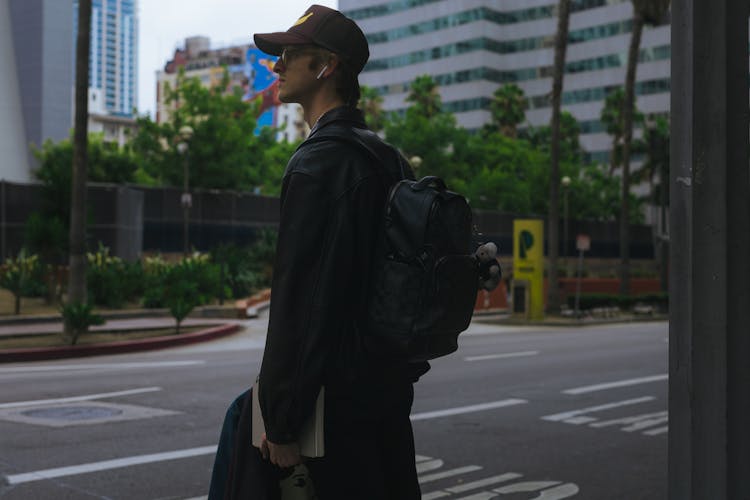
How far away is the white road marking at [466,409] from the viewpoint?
9.59m

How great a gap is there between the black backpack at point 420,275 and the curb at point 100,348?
1301 centimetres

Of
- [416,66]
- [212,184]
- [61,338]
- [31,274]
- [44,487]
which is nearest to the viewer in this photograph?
[44,487]

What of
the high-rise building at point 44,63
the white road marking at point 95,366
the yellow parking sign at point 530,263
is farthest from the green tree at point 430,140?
the white road marking at point 95,366

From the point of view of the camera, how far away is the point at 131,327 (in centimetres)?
1928

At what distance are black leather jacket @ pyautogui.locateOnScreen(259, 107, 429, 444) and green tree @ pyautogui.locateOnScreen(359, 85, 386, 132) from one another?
59772 millimetres

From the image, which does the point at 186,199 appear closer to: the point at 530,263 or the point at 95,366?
the point at 530,263

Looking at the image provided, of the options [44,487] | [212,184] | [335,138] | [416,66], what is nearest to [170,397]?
[44,487]

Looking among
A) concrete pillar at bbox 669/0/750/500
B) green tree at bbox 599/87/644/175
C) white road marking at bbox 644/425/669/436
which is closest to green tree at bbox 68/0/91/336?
white road marking at bbox 644/425/669/436

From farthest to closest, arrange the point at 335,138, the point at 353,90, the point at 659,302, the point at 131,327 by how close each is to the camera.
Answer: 1. the point at 659,302
2. the point at 131,327
3. the point at 353,90
4. the point at 335,138

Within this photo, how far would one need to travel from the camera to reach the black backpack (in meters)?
2.69

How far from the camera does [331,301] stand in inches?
108

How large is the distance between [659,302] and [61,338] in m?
26.2

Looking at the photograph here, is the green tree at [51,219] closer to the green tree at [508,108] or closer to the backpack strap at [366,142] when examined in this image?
the backpack strap at [366,142]

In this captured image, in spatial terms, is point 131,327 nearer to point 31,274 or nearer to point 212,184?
point 31,274
